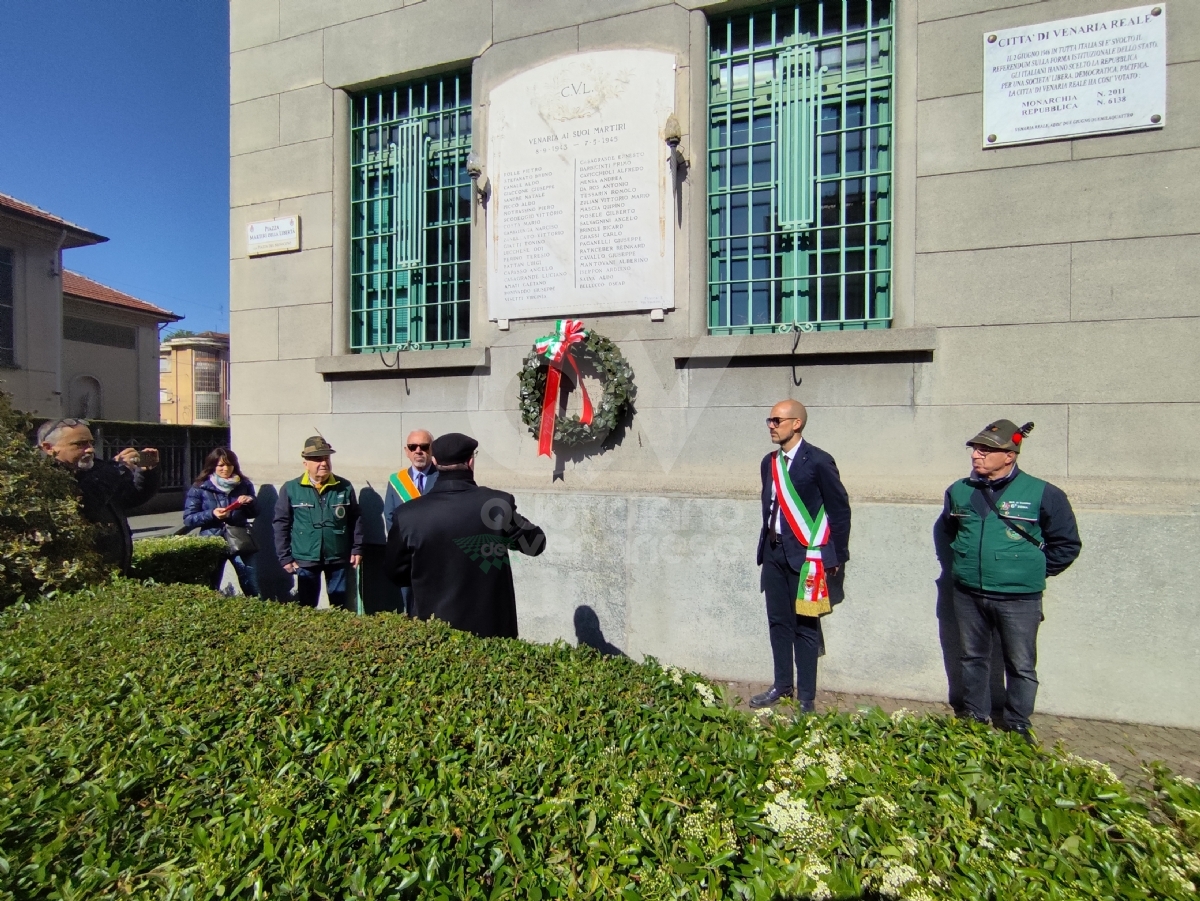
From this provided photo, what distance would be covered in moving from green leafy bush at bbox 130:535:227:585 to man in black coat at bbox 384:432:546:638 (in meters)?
4.21

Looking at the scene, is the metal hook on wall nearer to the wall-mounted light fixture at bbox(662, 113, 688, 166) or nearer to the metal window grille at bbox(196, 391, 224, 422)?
the wall-mounted light fixture at bbox(662, 113, 688, 166)

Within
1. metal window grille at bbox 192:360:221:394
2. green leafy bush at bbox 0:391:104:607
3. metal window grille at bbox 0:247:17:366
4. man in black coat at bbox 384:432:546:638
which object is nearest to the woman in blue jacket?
green leafy bush at bbox 0:391:104:607

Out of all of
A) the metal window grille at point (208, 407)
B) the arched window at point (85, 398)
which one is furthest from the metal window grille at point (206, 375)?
the arched window at point (85, 398)

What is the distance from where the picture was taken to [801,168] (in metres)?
5.81

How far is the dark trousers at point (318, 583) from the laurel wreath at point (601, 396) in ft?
6.93

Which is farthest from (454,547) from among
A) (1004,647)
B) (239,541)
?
(239,541)

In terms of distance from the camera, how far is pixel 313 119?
289 inches

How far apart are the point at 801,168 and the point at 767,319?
125 cm

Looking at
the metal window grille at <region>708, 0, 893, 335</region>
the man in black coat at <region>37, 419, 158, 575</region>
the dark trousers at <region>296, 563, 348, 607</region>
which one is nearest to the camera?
the man in black coat at <region>37, 419, 158, 575</region>

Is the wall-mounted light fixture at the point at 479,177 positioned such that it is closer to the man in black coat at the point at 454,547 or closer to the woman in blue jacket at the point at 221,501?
the woman in blue jacket at the point at 221,501

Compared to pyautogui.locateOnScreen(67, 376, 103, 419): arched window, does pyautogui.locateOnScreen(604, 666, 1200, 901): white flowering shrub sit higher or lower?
lower

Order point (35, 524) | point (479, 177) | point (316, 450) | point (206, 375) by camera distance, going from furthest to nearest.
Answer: point (206, 375), point (479, 177), point (316, 450), point (35, 524)

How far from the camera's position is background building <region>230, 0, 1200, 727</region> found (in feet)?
15.7

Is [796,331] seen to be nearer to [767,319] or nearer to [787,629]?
[767,319]
